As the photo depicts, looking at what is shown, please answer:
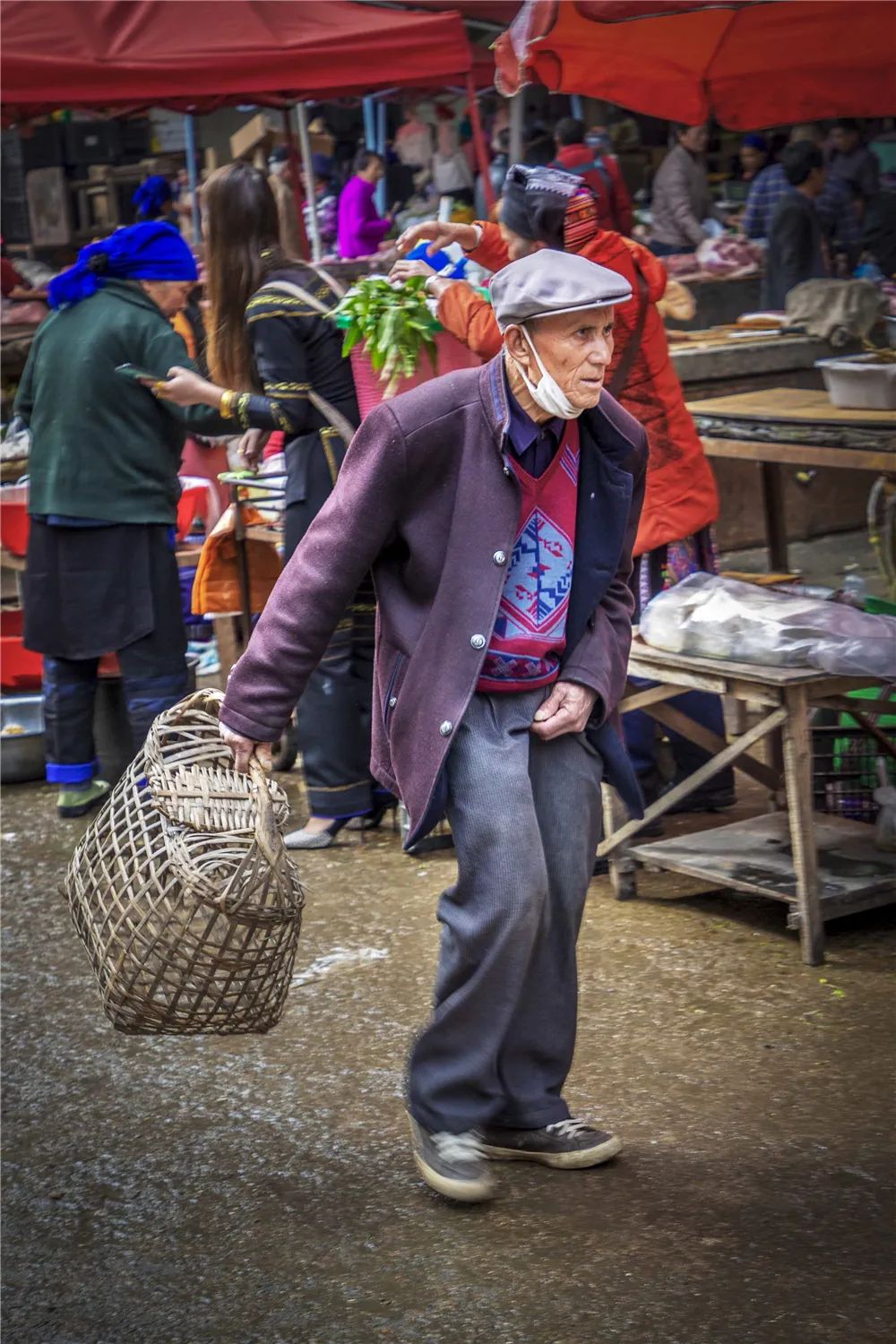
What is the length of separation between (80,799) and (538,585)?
352 centimetres

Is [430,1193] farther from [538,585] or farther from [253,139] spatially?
[253,139]

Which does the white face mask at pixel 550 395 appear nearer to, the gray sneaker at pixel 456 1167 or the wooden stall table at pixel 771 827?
Result: the wooden stall table at pixel 771 827

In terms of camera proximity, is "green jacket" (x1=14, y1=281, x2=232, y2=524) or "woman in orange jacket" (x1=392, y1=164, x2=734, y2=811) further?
"green jacket" (x1=14, y1=281, x2=232, y2=524)

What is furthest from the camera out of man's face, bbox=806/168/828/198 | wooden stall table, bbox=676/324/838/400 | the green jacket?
man's face, bbox=806/168/828/198

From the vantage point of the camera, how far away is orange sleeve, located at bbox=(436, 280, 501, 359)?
5078 mm

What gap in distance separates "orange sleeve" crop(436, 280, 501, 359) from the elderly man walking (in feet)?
5.64

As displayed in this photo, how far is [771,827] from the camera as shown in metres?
5.18

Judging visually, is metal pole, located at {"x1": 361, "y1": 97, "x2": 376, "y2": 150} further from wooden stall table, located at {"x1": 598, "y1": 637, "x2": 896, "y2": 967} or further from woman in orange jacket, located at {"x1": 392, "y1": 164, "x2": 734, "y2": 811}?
wooden stall table, located at {"x1": 598, "y1": 637, "x2": 896, "y2": 967}

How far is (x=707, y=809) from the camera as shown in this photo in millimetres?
5824

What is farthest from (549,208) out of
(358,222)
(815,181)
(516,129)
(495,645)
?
(358,222)

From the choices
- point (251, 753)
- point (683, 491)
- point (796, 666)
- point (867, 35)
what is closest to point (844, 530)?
point (867, 35)

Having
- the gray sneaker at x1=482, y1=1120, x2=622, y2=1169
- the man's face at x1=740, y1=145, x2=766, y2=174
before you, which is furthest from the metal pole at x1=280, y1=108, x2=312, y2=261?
the gray sneaker at x1=482, y1=1120, x2=622, y2=1169

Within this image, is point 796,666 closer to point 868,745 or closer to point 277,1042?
point 868,745

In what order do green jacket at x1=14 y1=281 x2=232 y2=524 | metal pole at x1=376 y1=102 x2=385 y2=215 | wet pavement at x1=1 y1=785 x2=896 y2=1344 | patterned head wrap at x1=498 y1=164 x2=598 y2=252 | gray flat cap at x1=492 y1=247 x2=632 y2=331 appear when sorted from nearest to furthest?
wet pavement at x1=1 y1=785 x2=896 y2=1344, gray flat cap at x1=492 y1=247 x2=632 y2=331, patterned head wrap at x1=498 y1=164 x2=598 y2=252, green jacket at x1=14 y1=281 x2=232 y2=524, metal pole at x1=376 y1=102 x2=385 y2=215
